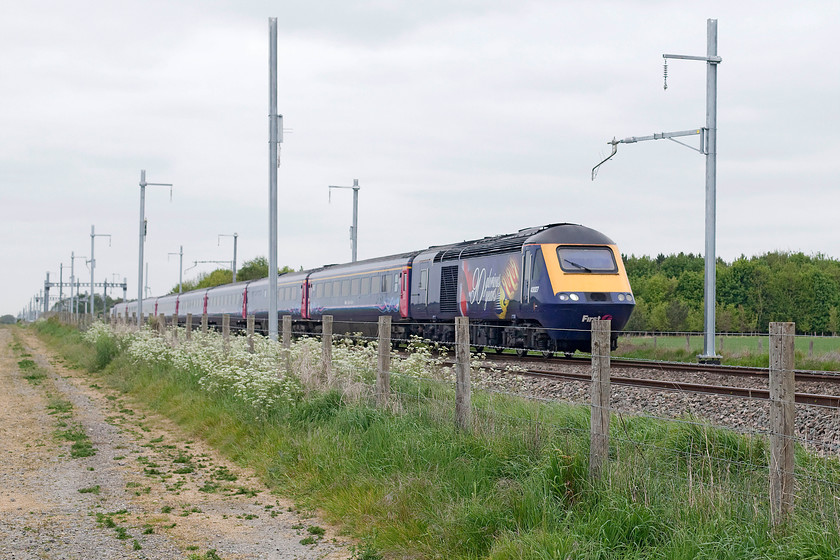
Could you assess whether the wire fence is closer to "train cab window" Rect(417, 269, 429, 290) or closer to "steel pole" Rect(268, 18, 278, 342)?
"steel pole" Rect(268, 18, 278, 342)

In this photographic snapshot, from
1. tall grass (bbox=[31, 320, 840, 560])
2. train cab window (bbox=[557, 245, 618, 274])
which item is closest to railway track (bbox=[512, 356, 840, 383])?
train cab window (bbox=[557, 245, 618, 274])

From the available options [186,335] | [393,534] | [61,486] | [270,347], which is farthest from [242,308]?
[393,534]

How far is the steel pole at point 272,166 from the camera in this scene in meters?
16.1

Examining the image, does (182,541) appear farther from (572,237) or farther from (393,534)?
(572,237)

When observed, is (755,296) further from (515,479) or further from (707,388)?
(515,479)

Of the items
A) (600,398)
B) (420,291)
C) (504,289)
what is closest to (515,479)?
(600,398)

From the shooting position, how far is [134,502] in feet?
26.9

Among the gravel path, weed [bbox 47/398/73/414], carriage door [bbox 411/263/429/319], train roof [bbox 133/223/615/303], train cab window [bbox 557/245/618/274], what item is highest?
train roof [bbox 133/223/615/303]

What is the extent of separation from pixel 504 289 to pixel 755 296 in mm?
49932

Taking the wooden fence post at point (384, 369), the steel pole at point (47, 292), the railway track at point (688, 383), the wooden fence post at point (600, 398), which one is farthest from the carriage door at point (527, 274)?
the steel pole at point (47, 292)

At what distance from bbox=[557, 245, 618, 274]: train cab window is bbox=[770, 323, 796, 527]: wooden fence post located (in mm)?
14531

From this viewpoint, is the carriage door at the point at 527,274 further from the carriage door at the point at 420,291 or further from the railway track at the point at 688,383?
the carriage door at the point at 420,291

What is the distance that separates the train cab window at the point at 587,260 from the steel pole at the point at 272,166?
6.80 m

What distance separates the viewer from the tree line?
54.8m
